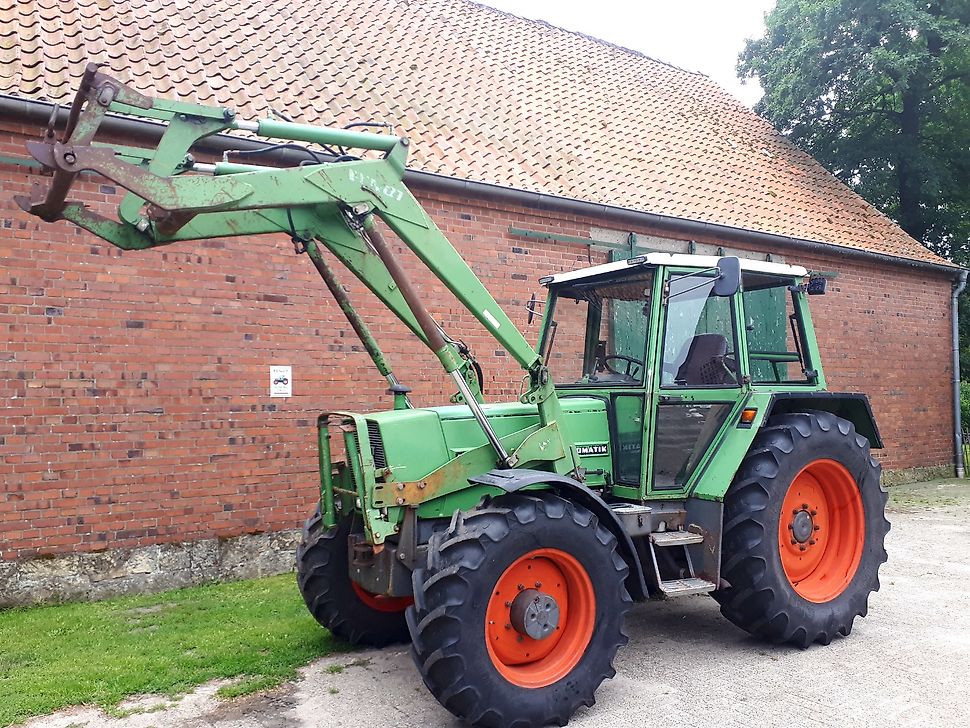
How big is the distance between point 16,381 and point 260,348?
1946 millimetres

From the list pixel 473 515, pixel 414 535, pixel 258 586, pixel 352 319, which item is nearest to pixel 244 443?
pixel 258 586

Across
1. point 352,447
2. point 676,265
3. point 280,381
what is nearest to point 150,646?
point 352,447

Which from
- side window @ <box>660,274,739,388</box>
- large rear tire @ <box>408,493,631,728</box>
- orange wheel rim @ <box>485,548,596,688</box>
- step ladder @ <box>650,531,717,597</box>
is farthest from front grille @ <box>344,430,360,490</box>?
side window @ <box>660,274,739,388</box>

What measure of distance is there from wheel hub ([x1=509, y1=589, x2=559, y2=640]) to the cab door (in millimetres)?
1230

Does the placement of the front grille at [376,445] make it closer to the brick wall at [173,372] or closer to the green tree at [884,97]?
the brick wall at [173,372]

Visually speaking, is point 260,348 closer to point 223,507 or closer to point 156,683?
point 223,507

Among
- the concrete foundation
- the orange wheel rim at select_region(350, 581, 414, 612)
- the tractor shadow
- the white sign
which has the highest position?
the white sign

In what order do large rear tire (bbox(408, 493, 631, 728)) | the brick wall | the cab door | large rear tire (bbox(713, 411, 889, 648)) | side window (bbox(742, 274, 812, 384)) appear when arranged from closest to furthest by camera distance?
large rear tire (bbox(408, 493, 631, 728)) < large rear tire (bbox(713, 411, 889, 648)) < the cab door < side window (bbox(742, 274, 812, 384)) < the brick wall

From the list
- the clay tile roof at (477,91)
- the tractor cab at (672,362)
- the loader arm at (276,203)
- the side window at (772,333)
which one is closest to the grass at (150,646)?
the loader arm at (276,203)

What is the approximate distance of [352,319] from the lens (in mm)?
4832

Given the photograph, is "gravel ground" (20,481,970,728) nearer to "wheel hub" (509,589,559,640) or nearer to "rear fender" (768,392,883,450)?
"wheel hub" (509,589,559,640)

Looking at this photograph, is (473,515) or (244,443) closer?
(473,515)

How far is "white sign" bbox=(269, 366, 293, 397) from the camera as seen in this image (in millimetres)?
7387

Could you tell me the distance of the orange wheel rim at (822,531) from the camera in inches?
202
